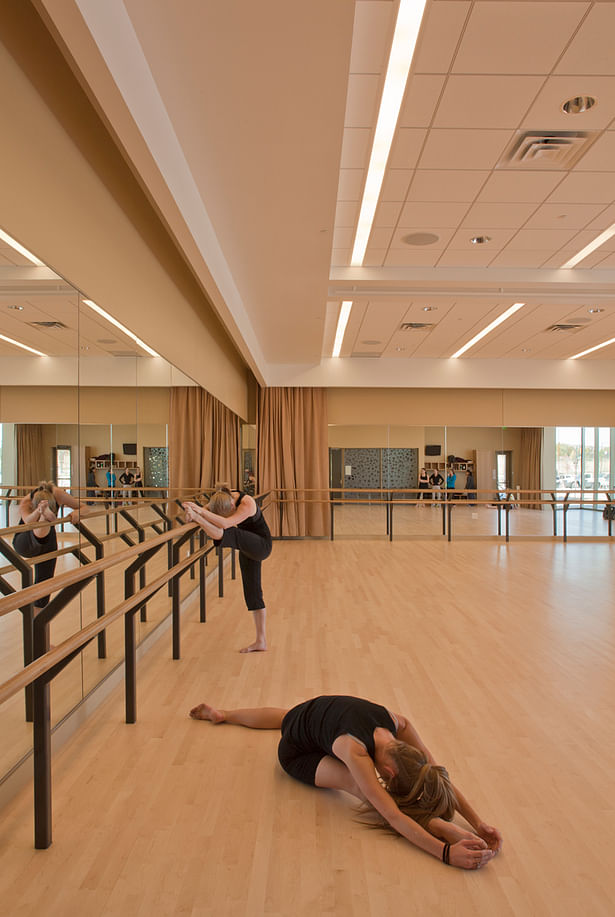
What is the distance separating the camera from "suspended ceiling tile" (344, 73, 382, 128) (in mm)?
3408

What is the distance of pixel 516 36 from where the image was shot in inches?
120

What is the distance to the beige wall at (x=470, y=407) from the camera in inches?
479

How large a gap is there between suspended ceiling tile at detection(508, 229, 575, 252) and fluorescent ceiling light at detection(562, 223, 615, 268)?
11.3 inches

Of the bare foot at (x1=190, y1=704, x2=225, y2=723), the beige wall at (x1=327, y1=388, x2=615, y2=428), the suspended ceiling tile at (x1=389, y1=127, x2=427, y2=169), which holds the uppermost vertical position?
the suspended ceiling tile at (x1=389, y1=127, x2=427, y2=169)

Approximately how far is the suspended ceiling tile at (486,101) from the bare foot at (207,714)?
3.55 meters

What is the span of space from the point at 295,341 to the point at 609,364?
661 centimetres

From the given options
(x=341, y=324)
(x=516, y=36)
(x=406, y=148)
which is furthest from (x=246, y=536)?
(x=341, y=324)

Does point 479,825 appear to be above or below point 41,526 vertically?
below

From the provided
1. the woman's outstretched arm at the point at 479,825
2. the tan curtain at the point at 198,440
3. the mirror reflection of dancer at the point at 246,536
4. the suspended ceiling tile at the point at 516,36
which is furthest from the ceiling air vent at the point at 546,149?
the woman's outstretched arm at the point at 479,825

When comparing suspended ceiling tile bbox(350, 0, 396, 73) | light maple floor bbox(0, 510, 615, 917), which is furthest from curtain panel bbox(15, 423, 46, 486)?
suspended ceiling tile bbox(350, 0, 396, 73)

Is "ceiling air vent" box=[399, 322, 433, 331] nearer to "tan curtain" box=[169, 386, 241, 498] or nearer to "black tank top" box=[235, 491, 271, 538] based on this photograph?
"tan curtain" box=[169, 386, 241, 498]

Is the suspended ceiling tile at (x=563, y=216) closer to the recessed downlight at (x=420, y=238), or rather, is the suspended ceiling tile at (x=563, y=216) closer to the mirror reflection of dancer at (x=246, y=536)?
the recessed downlight at (x=420, y=238)

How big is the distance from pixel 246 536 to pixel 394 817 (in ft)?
7.90

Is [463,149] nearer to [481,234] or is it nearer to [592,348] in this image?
[481,234]
